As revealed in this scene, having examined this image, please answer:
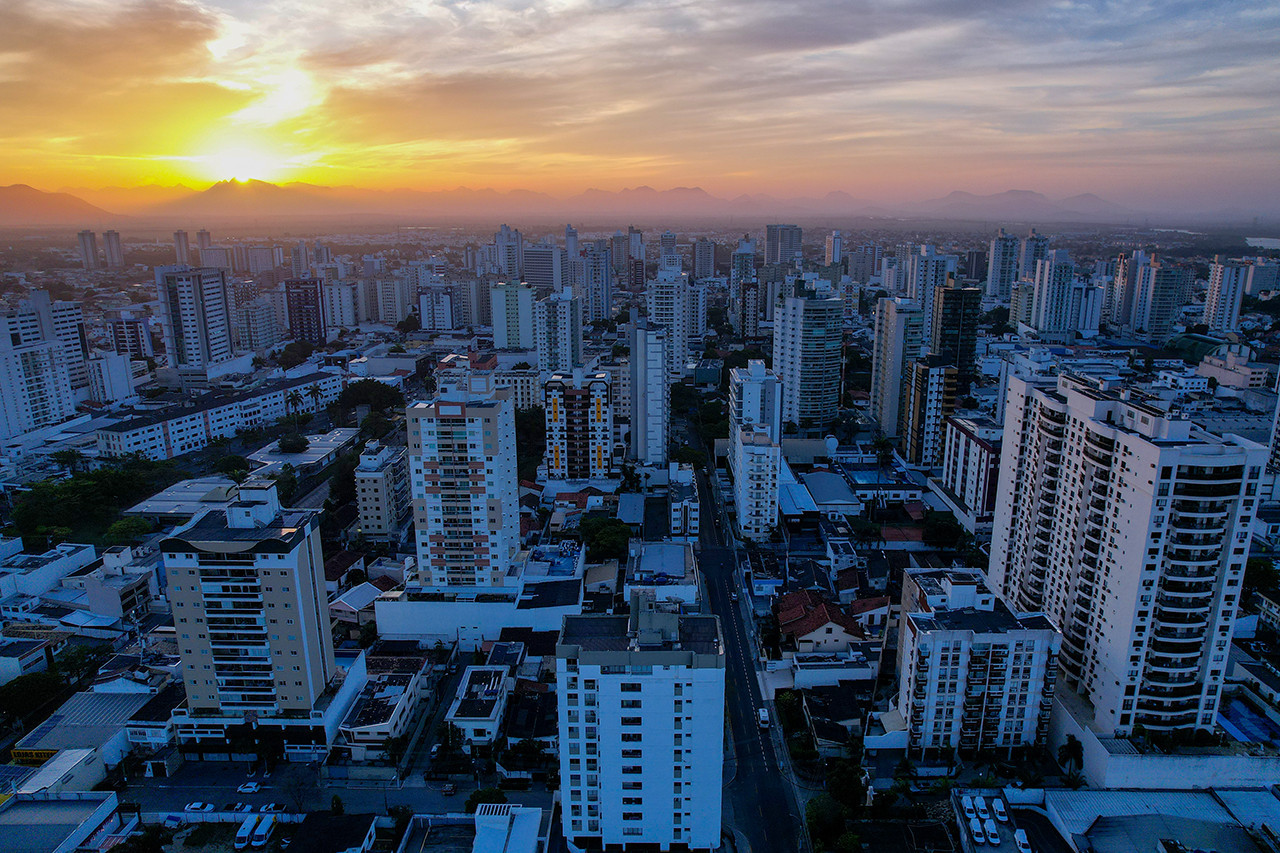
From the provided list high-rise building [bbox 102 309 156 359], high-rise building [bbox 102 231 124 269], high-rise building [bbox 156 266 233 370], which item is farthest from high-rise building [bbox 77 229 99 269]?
high-rise building [bbox 156 266 233 370]

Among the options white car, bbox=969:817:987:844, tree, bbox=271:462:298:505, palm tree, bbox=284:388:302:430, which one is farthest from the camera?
palm tree, bbox=284:388:302:430

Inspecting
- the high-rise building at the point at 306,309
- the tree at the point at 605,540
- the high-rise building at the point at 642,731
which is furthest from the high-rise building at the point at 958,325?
the high-rise building at the point at 306,309

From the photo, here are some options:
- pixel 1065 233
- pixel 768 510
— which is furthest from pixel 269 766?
pixel 1065 233

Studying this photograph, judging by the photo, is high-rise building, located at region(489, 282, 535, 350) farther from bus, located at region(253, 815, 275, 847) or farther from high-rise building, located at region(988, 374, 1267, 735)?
bus, located at region(253, 815, 275, 847)

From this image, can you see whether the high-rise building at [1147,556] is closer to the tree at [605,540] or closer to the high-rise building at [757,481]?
the high-rise building at [757,481]

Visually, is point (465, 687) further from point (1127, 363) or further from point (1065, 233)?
point (1065, 233)
